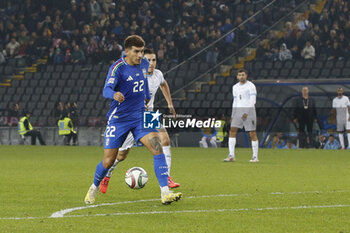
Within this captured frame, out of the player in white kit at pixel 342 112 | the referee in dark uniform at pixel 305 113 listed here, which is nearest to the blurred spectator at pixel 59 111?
the referee in dark uniform at pixel 305 113

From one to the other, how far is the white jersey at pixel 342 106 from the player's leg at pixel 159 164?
1561cm

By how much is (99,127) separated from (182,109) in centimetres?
298

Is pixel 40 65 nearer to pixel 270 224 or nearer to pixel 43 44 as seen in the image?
pixel 43 44

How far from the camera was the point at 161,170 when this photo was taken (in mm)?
8234

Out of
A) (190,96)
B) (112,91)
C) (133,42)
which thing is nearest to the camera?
(112,91)

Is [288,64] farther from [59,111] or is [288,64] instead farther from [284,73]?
[59,111]

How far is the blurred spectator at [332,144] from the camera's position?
917 inches

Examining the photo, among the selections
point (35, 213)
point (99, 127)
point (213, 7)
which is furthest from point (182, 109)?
point (35, 213)

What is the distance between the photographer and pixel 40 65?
31.1 metres

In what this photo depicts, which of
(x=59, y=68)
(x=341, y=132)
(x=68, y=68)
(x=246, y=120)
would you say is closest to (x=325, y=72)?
(x=341, y=132)

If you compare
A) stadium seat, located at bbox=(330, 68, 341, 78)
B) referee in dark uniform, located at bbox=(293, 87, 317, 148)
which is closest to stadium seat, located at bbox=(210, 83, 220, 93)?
referee in dark uniform, located at bbox=(293, 87, 317, 148)

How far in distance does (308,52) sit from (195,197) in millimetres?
17370

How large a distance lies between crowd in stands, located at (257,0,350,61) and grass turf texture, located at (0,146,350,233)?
947cm

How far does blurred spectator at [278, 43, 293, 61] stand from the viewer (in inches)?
1021
